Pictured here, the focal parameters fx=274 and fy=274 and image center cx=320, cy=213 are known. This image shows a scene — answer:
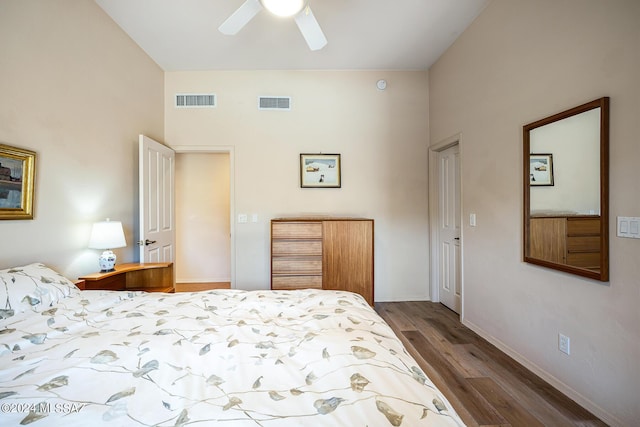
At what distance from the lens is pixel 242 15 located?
74.9 inches

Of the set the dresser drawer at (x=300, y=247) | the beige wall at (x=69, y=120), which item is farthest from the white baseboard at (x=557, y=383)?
the beige wall at (x=69, y=120)

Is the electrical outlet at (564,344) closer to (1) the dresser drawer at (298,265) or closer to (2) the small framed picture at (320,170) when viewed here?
(1) the dresser drawer at (298,265)

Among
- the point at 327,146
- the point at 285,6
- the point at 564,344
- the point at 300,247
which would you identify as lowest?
the point at 564,344

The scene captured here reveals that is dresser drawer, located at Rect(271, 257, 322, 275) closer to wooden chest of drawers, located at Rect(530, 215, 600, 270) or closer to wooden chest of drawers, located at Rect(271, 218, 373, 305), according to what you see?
wooden chest of drawers, located at Rect(271, 218, 373, 305)

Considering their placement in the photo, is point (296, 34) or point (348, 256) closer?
point (296, 34)

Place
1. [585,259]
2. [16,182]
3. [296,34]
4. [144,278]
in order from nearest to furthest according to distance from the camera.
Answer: [585,259], [16,182], [144,278], [296,34]

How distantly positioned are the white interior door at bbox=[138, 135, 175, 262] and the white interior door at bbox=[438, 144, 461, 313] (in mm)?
3455

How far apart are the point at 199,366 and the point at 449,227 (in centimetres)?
318

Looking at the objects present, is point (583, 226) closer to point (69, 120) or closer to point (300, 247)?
point (300, 247)

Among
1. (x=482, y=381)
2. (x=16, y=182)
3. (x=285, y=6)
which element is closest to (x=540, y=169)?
(x=482, y=381)

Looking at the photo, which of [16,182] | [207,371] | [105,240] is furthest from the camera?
[105,240]

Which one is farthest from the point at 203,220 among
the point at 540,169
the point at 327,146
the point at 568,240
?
the point at 568,240

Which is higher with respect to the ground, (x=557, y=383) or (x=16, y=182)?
(x=16, y=182)

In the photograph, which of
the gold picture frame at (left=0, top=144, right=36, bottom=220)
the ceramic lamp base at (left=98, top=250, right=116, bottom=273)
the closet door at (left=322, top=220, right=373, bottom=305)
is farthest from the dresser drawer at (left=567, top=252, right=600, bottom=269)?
the gold picture frame at (left=0, top=144, right=36, bottom=220)
